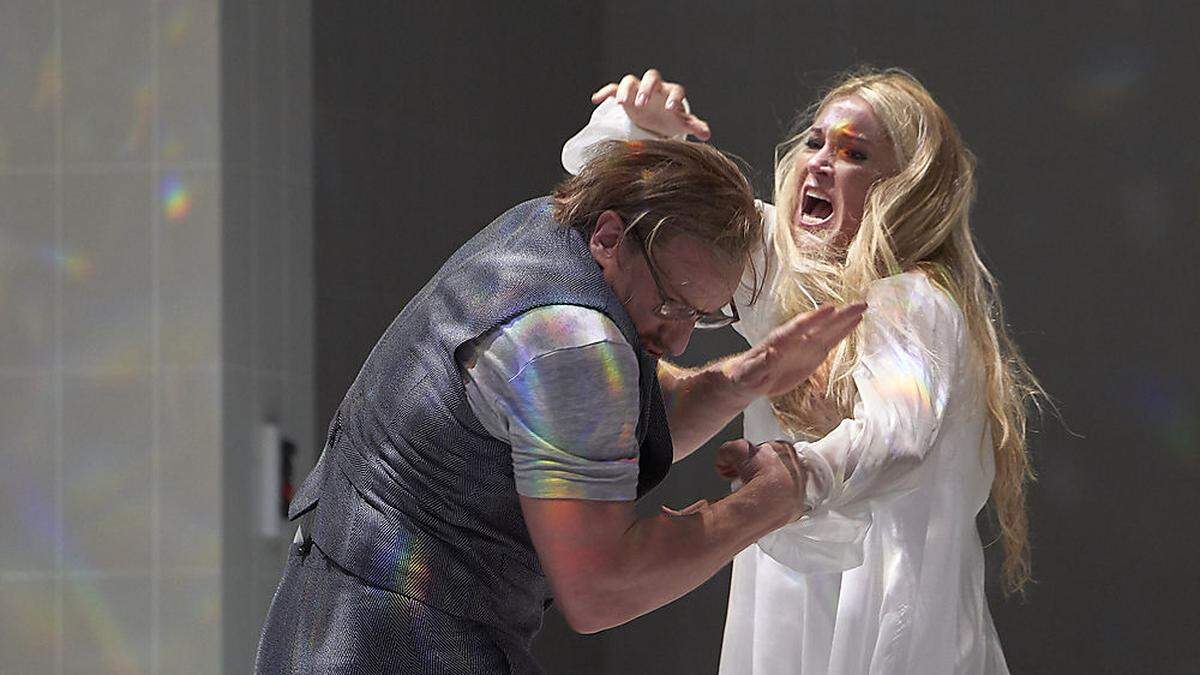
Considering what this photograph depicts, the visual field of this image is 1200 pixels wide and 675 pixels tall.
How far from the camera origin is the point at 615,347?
5.27 feet

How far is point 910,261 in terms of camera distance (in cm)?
242

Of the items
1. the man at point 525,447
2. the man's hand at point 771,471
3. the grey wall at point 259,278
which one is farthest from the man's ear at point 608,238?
the grey wall at point 259,278

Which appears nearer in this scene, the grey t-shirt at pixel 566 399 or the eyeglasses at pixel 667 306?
the grey t-shirt at pixel 566 399

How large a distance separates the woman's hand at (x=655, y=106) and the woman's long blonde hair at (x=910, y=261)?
192 mm

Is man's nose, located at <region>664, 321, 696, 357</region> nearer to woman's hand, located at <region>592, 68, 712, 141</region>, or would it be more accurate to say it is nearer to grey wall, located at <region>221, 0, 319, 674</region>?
woman's hand, located at <region>592, 68, 712, 141</region>

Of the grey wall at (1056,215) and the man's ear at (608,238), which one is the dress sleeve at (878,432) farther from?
the grey wall at (1056,215)

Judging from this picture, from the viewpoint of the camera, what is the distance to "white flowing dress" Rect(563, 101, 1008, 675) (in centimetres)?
208

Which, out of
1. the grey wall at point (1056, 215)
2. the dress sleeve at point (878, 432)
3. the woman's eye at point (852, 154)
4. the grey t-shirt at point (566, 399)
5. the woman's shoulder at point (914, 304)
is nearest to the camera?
the grey t-shirt at point (566, 399)

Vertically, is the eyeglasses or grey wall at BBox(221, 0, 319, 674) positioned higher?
the eyeglasses

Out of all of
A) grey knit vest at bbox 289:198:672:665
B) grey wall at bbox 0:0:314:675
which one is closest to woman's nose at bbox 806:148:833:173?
grey knit vest at bbox 289:198:672:665

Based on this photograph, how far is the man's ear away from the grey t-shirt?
0.29 feet

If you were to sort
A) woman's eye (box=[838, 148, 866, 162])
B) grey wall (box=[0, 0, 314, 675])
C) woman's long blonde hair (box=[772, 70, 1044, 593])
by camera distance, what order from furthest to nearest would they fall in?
grey wall (box=[0, 0, 314, 675]) → woman's eye (box=[838, 148, 866, 162]) → woman's long blonde hair (box=[772, 70, 1044, 593])

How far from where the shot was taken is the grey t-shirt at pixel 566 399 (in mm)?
1597

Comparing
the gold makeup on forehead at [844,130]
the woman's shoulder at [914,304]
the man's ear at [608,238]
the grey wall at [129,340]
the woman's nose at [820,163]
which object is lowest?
the grey wall at [129,340]
